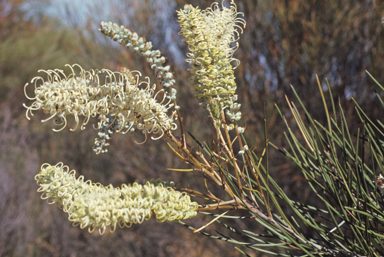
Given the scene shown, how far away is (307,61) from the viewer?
1.78 meters

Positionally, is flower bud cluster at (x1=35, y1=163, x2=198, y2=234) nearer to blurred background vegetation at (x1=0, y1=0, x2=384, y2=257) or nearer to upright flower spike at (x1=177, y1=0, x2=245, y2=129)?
upright flower spike at (x1=177, y1=0, x2=245, y2=129)

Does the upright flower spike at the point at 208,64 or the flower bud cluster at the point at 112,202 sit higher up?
the upright flower spike at the point at 208,64

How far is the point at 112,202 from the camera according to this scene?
10.9 inches

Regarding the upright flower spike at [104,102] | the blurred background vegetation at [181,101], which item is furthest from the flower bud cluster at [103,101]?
the blurred background vegetation at [181,101]

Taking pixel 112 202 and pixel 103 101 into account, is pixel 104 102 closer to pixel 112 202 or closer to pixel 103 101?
pixel 103 101

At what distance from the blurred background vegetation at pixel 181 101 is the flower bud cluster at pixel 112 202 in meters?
0.88

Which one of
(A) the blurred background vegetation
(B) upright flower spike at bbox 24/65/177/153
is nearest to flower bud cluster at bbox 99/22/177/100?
(B) upright flower spike at bbox 24/65/177/153

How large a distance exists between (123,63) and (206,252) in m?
1.90

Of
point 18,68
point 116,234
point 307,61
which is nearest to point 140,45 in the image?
point 307,61

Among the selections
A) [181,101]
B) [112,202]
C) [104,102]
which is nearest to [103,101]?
[104,102]

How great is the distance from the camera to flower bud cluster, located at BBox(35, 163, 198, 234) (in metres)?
0.27

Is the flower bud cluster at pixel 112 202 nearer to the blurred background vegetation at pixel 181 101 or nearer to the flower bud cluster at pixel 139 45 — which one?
the flower bud cluster at pixel 139 45

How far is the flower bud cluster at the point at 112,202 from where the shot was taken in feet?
0.90

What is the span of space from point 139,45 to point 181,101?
1941 millimetres
